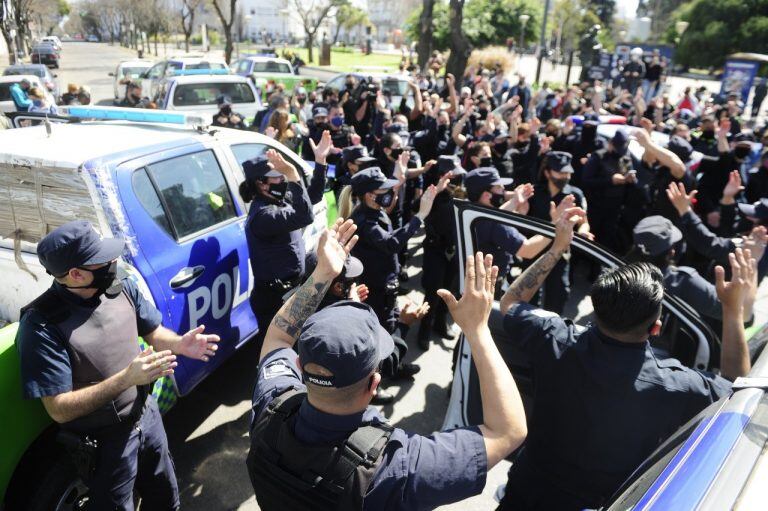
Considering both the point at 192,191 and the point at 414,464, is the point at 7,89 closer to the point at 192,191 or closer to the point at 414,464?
the point at 192,191

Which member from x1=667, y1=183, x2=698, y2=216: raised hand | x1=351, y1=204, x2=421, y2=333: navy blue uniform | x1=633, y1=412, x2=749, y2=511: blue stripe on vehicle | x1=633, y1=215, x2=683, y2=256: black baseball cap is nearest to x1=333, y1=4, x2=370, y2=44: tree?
x1=351, y1=204, x2=421, y2=333: navy blue uniform

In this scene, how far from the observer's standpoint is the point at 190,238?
3.30 metres

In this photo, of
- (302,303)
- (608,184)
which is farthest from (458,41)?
(302,303)

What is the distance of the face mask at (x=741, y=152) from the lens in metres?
6.09

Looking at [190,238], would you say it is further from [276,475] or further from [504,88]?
[504,88]

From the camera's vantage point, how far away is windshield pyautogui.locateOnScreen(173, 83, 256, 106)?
10305mm

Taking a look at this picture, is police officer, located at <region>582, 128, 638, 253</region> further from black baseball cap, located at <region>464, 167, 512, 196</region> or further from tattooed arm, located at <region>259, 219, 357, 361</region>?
tattooed arm, located at <region>259, 219, 357, 361</region>

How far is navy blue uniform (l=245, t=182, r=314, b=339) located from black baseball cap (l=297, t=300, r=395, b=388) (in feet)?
6.27

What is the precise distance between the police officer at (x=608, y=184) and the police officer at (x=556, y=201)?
1111 mm

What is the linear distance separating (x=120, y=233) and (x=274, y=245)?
0.96m

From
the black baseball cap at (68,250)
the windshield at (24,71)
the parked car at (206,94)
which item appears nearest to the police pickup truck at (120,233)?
the black baseball cap at (68,250)

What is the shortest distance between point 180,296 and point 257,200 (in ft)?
2.70

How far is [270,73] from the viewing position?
55.4 feet

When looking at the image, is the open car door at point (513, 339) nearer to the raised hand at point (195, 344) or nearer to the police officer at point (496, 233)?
the police officer at point (496, 233)
